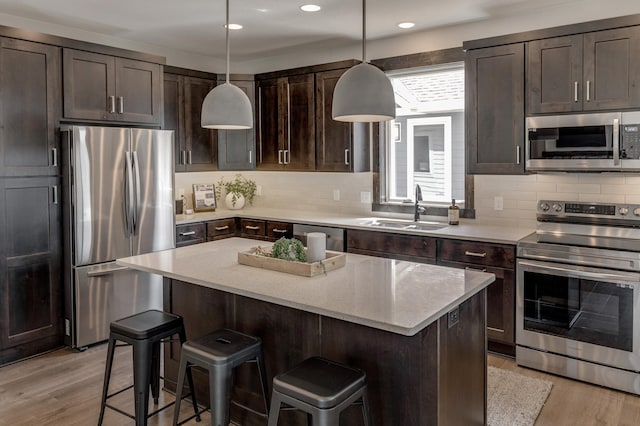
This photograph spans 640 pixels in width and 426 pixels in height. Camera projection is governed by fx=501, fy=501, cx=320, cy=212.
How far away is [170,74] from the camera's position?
498cm

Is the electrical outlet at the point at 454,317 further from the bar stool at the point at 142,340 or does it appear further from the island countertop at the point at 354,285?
the bar stool at the point at 142,340

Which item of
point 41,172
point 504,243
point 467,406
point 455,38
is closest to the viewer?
point 467,406

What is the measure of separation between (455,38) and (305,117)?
1.58 metres

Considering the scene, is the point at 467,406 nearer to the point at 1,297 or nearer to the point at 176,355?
the point at 176,355

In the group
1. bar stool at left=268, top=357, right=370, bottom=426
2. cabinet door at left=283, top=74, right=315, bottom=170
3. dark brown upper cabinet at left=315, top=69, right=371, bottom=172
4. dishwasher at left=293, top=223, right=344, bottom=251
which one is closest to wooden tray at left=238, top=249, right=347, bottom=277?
bar stool at left=268, top=357, right=370, bottom=426

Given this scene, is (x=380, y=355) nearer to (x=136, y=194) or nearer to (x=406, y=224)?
(x=406, y=224)

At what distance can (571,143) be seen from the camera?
11.4 feet

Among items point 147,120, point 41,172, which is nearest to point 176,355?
point 41,172

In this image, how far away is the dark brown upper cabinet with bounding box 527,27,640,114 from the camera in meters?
3.28

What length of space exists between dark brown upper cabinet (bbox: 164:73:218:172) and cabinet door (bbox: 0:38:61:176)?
1250mm

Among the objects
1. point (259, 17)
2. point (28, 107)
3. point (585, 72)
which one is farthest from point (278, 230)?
point (585, 72)

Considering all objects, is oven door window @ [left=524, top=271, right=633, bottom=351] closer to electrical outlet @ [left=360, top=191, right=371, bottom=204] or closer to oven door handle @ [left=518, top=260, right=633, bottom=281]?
oven door handle @ [left=518, top=260, right=633, bottom=281]

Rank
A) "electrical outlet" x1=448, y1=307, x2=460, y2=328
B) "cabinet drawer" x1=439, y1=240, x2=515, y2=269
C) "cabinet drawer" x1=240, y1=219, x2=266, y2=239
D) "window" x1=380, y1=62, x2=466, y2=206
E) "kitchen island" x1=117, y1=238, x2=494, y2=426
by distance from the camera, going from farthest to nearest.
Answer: "cabinet drawer" x1=240, y1=219, x2=266, y2=239
"window" x1=380, y1=62, x2=466, y2=206
"cabinet drawer" x1=439, y1=240, x2=515, y2=269
"electrical outlet" x1=448, y1=307, x2=460, y2=328
"kitchen island" x1=117, y1=238, x2=494, y2=426

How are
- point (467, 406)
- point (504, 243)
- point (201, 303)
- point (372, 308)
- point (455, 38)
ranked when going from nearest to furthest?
point (372, 308), point (467, 406), point (201, 303), point (504, 243), point (455, 38)
